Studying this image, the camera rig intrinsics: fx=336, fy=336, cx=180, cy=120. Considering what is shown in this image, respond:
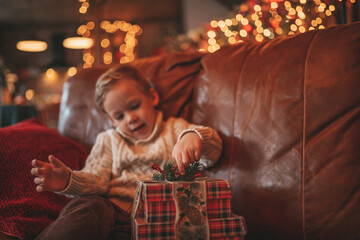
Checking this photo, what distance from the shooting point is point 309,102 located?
0.96 metres

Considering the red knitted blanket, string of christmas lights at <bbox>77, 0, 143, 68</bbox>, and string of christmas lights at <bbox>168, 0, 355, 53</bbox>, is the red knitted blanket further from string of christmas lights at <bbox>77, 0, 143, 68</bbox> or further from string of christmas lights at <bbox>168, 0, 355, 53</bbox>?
string of christmas lights at <bbox>77, 0, 143, 68</bbox>

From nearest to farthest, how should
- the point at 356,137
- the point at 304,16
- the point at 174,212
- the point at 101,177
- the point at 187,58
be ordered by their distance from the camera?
1. the point at 174,212
2. the point at 356,137
3. the point at 101,177
4. the point at 187,58
5. the point at 304,16

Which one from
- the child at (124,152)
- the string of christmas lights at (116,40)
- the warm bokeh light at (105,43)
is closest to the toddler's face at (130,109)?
the child at (124,152)

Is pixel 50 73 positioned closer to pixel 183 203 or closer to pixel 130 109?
pixel 130 109

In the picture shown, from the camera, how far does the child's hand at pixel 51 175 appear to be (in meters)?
0.97

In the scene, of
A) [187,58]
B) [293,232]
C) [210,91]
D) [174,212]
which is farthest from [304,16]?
[174,212]

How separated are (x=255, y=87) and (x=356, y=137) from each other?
0.33m

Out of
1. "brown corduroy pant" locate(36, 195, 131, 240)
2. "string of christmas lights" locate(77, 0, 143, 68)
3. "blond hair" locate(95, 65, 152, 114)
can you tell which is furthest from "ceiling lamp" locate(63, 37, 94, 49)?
"brown corduroy pant" locate(36, 195, 131, 240)

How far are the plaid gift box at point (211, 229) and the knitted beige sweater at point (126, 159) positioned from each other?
12.5 inches

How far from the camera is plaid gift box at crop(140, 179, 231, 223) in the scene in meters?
0.78

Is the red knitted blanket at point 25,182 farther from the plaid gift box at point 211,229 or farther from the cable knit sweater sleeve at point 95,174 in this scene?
the plaid gift box at point 211,229

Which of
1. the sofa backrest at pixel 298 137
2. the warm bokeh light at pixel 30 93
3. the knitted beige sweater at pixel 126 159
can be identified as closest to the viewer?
the sofa backrest at pixel 298 137

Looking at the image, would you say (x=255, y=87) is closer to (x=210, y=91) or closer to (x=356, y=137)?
(x=210, y=91)

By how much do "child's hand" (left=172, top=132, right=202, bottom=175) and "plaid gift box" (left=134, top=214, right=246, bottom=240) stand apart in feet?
0.61
